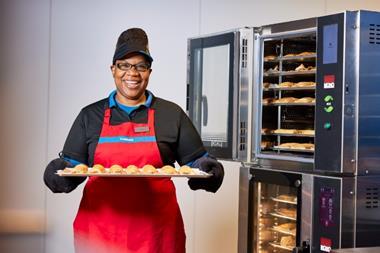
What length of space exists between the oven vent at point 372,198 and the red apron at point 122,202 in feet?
2.82

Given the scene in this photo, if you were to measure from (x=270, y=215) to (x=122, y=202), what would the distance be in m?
0.90

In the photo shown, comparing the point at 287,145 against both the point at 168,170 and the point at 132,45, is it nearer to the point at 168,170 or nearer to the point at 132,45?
the point at 168,170

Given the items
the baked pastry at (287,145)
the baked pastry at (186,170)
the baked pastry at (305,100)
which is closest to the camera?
the baked pastry at (186,170)

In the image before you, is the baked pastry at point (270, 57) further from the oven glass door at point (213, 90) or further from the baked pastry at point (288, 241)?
the baked pastry at point (288, 241)

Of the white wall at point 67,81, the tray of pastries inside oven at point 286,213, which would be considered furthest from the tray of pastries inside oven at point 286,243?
the white wall at point 67,81

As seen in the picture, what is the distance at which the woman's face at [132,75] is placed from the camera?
8.27 feet

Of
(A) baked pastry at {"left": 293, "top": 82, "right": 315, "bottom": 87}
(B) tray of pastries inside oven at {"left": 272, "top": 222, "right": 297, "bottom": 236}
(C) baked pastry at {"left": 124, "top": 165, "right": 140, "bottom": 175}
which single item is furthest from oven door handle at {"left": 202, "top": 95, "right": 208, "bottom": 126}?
Result: (C) baked pastry at {"left": 124, "top": 165, "right": 140, "bottom": 175}

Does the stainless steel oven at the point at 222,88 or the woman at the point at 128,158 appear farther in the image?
the stainless steel oven at the point at 222,88

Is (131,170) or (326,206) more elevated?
(131,170)

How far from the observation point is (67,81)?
4324 millimetres

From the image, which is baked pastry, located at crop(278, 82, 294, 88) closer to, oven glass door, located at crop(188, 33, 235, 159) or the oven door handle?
oven glass door, located at crop(188, 33, 235, 159)

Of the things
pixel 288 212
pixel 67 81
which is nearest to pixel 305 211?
pixel 288 212

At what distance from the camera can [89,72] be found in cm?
438

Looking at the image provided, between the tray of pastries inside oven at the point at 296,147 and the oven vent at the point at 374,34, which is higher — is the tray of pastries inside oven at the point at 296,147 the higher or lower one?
the lower one
